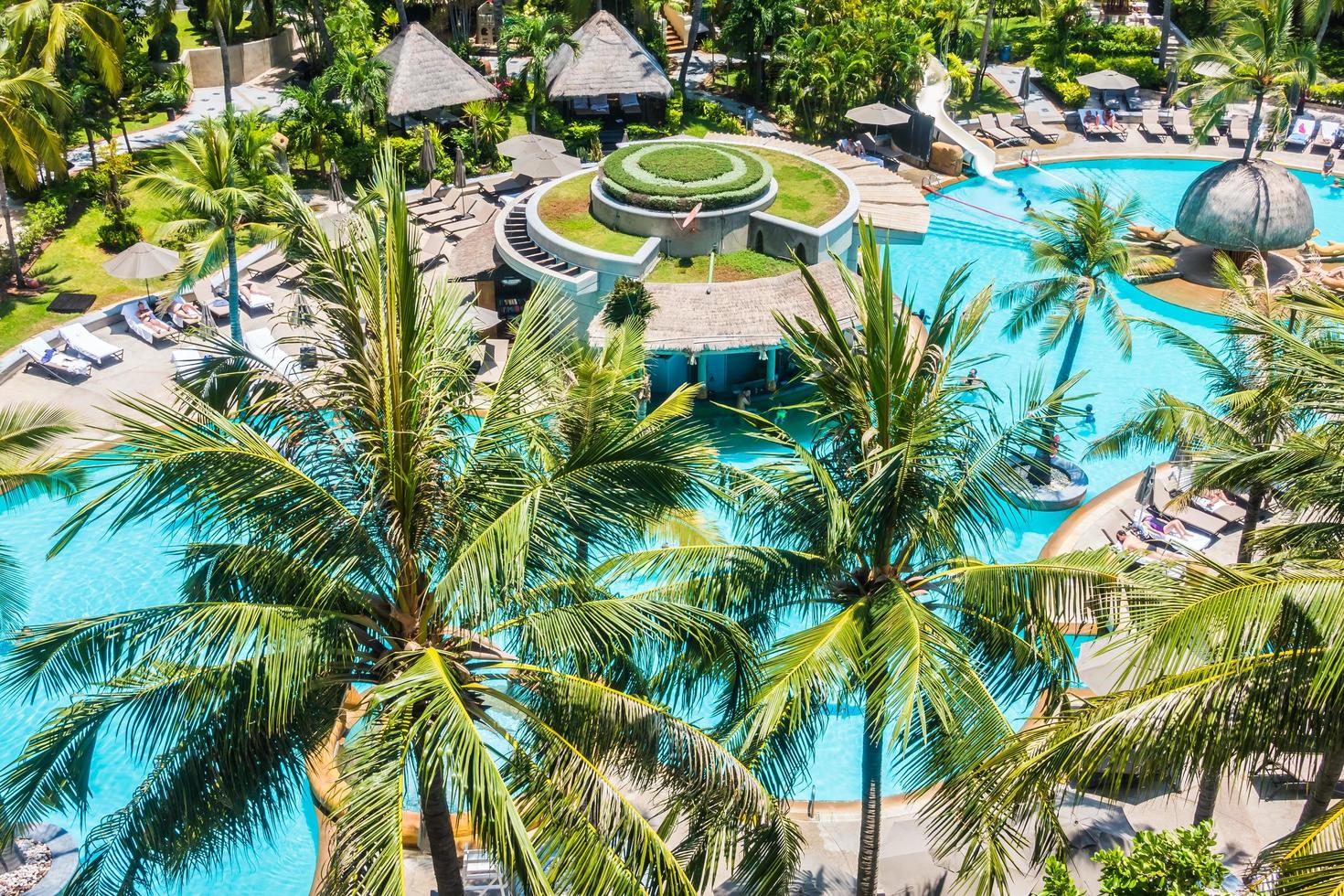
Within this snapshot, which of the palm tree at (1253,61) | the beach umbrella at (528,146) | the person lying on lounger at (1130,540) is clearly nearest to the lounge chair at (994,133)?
the palm tree at (1253,61)

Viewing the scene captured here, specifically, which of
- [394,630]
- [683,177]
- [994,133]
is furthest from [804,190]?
[394,630]

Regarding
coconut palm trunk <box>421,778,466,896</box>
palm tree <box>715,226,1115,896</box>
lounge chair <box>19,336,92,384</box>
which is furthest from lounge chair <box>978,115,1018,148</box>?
coconut palm trunk <box>421,778,466,896</box>

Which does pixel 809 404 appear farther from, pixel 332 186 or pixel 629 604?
pixel 332 186

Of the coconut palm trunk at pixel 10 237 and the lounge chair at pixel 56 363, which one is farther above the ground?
the coconut palm trunk at pixel 10 237

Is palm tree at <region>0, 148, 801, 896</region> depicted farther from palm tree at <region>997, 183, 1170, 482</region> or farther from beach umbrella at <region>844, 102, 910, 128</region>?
beach umbrella at <region>844, 102, 910, 128</region>

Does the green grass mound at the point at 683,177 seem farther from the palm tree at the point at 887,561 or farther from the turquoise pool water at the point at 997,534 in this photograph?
the palm tree at the point at 887,561

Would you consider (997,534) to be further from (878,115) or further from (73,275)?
(878,115)

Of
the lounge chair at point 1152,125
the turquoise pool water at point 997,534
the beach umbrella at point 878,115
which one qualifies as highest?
the beach umbrella at point 878,115
